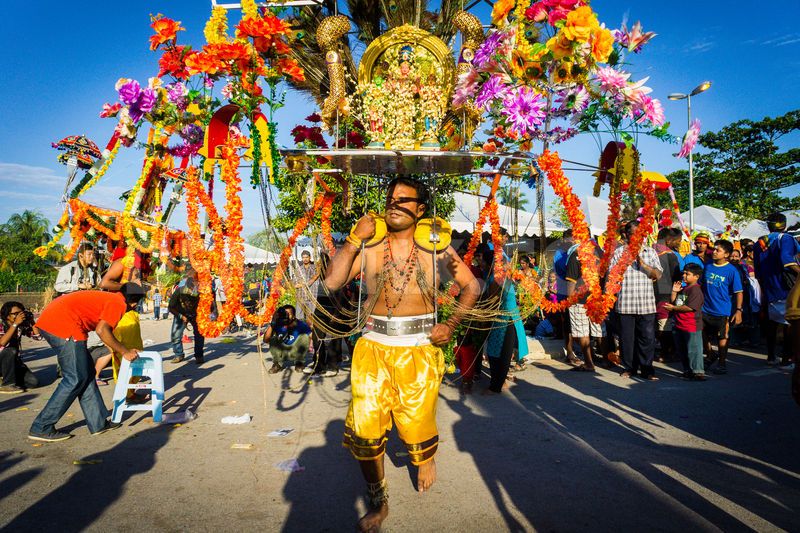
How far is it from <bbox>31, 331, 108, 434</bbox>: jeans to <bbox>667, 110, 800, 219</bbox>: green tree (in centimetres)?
3652

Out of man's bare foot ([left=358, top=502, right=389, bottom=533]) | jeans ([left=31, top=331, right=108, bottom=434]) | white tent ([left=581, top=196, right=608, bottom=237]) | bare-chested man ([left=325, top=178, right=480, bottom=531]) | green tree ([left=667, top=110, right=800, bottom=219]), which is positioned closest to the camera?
man's bare foot ([left=358, top=502, right=389, bottom=533])

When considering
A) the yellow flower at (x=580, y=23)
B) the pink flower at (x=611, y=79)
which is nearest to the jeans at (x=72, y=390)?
the yellow flower at (x=580, y=23)

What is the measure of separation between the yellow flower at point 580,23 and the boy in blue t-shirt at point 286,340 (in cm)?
598

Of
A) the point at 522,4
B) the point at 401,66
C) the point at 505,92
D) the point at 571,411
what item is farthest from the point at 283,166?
the point at 571,411

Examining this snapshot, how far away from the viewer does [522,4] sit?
354cm

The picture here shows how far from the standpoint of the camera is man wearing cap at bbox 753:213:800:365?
6.68 meters

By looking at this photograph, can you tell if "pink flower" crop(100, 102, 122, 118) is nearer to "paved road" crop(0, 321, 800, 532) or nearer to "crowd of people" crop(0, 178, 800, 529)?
"crowd of people" crop(0, 178, 800, 529)

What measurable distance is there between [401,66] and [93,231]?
6.08 m

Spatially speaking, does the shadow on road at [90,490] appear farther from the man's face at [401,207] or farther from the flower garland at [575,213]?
the flower garland at [575,213]

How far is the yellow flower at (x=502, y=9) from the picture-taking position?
3.57m

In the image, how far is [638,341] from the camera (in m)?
6.71

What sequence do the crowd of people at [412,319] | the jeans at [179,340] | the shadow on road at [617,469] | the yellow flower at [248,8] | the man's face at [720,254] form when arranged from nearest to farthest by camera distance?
the shadow on road at [617,469] < the crowd of people at [412,319] < the yellow flower at [248,8] < the man's face at [720,254] < the jeans at [179,340]

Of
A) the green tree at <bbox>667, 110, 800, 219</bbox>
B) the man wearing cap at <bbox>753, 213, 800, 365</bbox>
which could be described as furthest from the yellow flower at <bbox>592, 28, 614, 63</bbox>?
the green tree at <bbox>667, 110, 800, 219</bbox>

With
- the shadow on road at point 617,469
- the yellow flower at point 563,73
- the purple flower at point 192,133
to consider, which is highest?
the yellow flower at point 563,73
